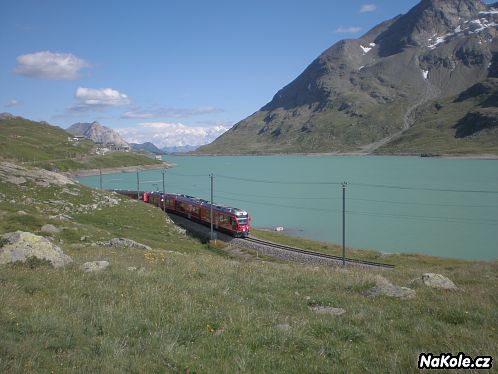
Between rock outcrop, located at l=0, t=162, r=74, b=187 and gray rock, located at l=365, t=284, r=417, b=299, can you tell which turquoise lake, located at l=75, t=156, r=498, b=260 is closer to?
rock outcrop, located at l=0, t=162, r=74, b=187

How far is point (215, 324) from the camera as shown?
8.33 metres

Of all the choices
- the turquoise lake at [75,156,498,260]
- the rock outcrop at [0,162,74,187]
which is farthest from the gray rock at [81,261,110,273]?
the turquoise lake at [75,156,498,260]

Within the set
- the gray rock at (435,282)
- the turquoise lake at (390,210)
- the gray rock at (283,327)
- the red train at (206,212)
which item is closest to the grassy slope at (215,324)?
the gray rock at (283,327)

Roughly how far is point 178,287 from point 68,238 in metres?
20.5

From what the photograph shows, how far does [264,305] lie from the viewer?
1049 cm

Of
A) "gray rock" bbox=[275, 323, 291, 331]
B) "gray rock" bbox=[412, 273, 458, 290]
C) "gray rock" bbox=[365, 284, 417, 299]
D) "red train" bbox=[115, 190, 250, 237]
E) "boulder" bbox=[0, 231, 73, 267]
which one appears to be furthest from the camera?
"red train" bbox=[115, 190, 250, 237]

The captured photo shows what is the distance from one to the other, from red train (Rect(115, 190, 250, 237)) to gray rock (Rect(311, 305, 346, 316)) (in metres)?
40.5

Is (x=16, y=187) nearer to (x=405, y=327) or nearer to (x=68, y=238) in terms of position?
(x=68, y=238)

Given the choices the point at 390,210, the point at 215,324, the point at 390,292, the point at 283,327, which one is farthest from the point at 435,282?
the point at 390,210

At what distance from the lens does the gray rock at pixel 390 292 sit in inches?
457

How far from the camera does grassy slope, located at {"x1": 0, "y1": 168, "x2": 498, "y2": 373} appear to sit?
6.60 m

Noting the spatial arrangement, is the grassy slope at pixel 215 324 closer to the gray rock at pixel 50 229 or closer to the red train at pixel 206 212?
the gray rock at pixel 50 229

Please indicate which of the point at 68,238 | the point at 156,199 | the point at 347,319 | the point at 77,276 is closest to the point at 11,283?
the point at 77,276

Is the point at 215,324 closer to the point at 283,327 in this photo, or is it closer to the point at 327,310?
the point at 283,327
